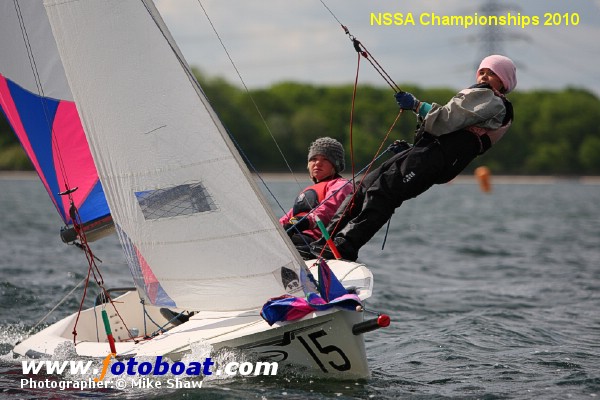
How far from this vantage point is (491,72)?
5.94 metres

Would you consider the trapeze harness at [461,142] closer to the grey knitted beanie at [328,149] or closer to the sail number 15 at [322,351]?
the grey knitted beanie at [328,149]

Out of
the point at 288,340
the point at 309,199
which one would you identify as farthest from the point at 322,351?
the point at 309,199

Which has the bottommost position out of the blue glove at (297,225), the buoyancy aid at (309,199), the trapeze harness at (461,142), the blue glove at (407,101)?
the blue glove at (297,225)

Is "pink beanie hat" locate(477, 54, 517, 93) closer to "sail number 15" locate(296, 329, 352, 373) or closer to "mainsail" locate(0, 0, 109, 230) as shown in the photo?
"sail number 15" locate(296, 329, 352, 373)

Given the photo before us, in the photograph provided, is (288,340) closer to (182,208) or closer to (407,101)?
(182,208)

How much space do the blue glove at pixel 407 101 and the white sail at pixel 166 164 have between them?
3.87ft

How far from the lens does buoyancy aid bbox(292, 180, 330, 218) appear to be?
6395 mm

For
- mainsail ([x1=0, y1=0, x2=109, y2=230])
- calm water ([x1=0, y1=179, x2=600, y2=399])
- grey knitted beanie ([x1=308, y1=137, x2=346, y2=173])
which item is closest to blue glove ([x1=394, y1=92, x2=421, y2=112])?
grey knitted beanie ([x1=308, y1=137, x2=346, y2=173])

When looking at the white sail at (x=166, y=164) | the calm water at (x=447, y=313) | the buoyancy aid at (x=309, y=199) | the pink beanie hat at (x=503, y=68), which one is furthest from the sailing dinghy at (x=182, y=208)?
the pink beanie hat at (x=503, y=68)

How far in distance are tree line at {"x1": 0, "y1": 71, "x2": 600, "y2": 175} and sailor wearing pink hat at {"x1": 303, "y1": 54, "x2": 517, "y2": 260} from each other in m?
54.4

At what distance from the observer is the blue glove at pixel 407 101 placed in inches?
231

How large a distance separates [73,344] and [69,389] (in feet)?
2.20

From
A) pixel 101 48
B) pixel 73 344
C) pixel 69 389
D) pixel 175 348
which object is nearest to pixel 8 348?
pixel 73 344

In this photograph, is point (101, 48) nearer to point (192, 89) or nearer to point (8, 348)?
point (192, 89)
